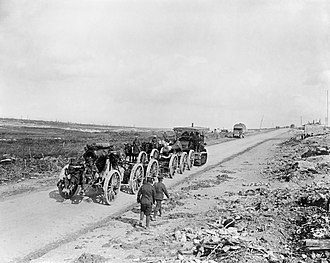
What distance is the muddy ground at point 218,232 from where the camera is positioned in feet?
26.8

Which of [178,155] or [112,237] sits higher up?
[178,155]

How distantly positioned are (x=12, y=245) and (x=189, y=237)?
426 centimetres

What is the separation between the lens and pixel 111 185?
13102 mm

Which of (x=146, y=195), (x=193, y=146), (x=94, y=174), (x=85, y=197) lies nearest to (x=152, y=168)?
(x=85, y=197)

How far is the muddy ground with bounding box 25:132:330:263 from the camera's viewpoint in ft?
26.8

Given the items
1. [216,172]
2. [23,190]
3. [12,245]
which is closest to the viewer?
[12,245]

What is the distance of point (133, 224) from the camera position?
10977 mm

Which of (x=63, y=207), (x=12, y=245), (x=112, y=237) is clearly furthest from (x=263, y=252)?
(x=63, y=207)

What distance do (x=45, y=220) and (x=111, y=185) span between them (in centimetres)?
278

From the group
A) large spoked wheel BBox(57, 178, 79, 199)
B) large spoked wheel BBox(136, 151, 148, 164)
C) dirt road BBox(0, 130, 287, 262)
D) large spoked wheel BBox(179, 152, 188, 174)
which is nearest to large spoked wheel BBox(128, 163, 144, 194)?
dirt road BBox(0, 130, 287, 262)

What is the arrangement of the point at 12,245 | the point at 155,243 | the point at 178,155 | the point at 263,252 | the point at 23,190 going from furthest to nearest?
the point at 178,155, the point at 23,190, the point at 155,243, the point at 12,245, the point at 263,252

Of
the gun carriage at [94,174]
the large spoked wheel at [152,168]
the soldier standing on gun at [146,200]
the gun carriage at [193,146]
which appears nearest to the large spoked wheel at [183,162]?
the gun carriage at [193,146]

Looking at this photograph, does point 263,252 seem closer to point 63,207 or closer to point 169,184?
point 63,207

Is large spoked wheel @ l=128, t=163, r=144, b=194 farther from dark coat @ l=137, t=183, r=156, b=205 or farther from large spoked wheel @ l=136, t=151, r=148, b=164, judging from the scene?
dark coat @ l=137, t=183, r=156, b=205
